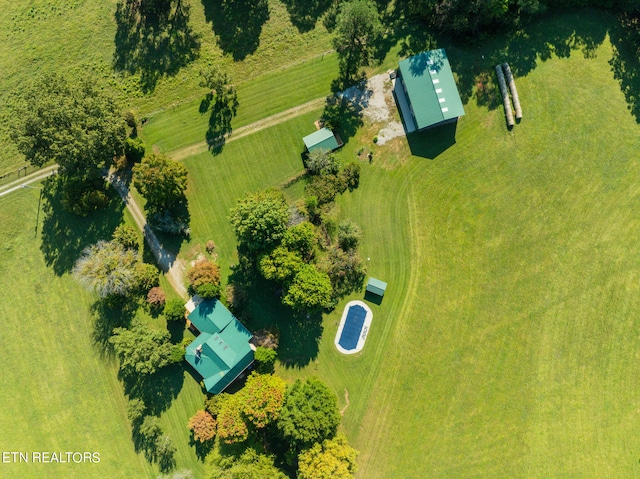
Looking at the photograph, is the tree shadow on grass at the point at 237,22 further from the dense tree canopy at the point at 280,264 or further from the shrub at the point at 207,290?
the shrub at the point at 207,290

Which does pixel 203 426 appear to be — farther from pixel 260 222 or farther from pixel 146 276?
pixel 260 222

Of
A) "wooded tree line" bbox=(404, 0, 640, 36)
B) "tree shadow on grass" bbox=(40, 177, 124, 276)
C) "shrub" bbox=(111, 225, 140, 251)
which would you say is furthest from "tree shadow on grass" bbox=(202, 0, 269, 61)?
"shrub" bbox=(111, 225, 140, 251)

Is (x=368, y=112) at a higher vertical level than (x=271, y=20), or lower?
lower

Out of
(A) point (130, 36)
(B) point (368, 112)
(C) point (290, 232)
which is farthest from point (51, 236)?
(B) point (368, 112)

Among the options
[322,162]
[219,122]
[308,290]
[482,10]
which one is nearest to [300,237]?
[308,290]

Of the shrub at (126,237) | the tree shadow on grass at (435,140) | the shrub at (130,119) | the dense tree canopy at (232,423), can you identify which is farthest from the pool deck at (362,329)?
the shrub at (130,119)

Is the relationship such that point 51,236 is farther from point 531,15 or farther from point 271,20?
point 531,15
